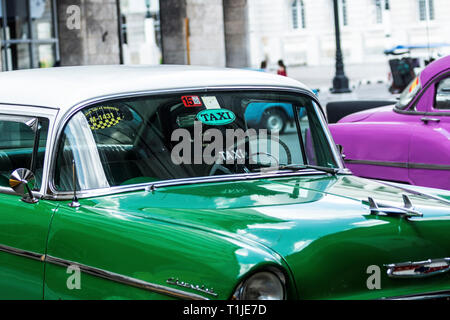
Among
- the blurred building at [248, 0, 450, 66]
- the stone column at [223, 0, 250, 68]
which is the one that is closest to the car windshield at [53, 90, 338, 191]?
the stone column at [223, 0, 250, 68]

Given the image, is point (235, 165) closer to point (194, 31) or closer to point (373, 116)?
point (373, 116)

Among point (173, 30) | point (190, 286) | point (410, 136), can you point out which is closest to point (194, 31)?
point (173, 30)

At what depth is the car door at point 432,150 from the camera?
24.8 ft

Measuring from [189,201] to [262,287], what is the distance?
0.91 m

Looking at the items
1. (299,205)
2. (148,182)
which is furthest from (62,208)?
(299,205)

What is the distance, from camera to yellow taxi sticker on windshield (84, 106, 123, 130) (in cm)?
462

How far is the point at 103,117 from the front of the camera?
4668 millimetres

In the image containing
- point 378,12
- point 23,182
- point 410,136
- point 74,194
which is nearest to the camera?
point 74,194

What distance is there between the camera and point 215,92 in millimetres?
4965

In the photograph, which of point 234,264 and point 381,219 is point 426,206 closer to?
point 381,219

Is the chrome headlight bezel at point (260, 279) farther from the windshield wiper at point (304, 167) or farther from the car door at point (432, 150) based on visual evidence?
the car door at point (432, 150)

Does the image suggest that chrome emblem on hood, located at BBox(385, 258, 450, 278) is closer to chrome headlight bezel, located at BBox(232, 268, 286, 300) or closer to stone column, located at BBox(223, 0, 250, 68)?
chrome headlight bezel, located at BBox(232, 268, 286, 300)

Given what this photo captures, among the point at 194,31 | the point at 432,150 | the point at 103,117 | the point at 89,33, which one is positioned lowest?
the point at 432,150

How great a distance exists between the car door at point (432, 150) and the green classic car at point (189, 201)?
7.88 ft
